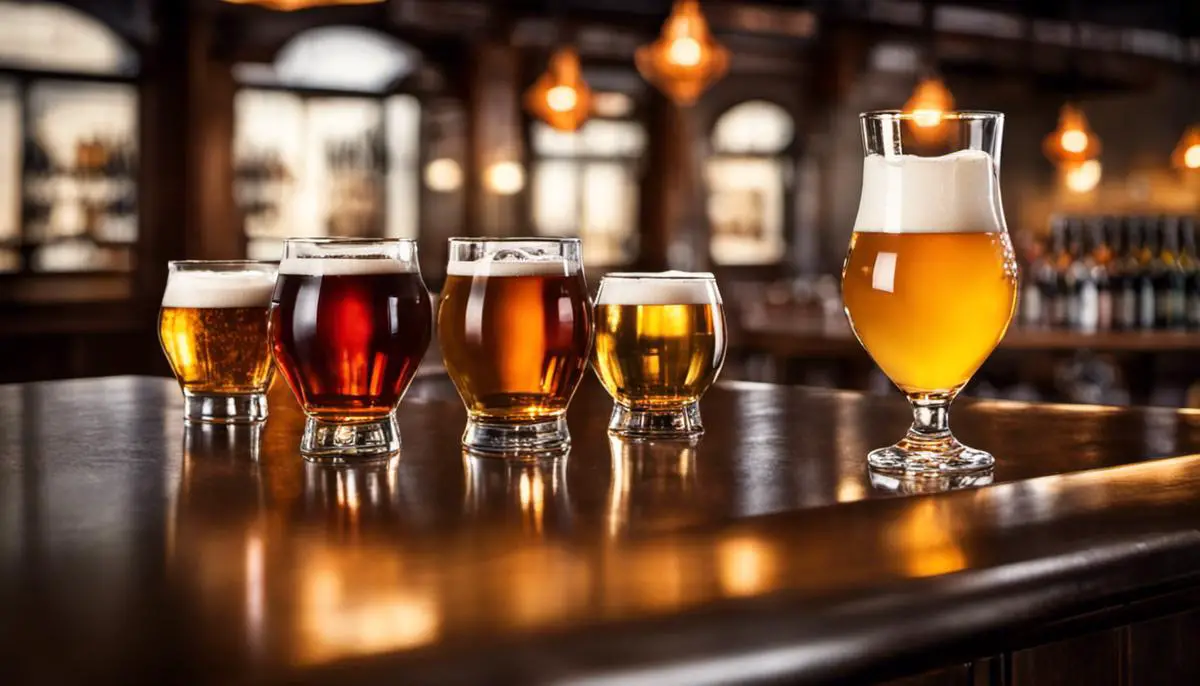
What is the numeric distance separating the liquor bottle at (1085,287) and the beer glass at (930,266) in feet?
15.8

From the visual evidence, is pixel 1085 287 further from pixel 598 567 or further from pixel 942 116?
pixel 598 567

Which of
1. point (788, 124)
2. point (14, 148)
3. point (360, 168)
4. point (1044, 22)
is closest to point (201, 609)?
point (14, 148)

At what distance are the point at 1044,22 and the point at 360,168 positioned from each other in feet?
17.4

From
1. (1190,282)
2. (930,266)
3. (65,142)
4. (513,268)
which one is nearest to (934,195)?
(930,266)

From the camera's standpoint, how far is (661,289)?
101cm

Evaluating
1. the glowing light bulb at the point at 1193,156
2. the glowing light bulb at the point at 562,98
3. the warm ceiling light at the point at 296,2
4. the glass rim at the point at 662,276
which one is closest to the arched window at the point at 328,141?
the glowing light bulb at the point at 562,98

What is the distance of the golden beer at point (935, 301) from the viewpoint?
87cm

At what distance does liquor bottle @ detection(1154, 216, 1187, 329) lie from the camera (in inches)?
222

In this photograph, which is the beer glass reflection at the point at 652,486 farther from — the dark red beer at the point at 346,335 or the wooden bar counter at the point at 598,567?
the dark red beer at the point at 346,335

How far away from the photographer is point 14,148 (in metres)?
6.35

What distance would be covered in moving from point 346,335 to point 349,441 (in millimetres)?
68

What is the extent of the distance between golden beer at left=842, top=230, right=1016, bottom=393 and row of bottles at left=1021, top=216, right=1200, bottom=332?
4987 millimetres

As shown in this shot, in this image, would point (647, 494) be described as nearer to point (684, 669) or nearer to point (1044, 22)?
point (684, 669)

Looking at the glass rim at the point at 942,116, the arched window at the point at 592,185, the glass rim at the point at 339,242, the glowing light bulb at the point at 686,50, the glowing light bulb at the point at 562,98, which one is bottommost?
the glass rim at the point at 339,242
